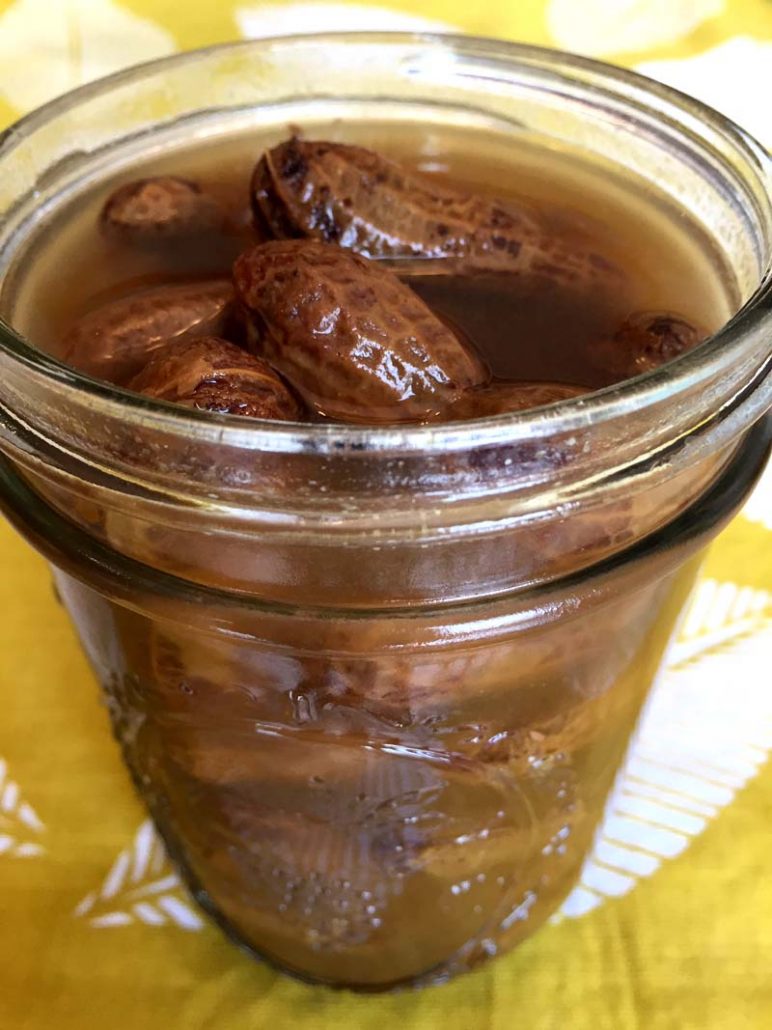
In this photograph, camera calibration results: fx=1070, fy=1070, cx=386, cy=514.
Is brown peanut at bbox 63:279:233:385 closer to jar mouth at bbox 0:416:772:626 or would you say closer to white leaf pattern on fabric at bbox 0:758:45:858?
jar mouth at bbox 0:416:772:626

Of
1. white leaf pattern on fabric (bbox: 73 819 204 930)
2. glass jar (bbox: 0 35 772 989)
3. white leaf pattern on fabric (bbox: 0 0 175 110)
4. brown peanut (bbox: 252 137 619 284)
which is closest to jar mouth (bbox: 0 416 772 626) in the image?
glass jar (bbox: 0 35 772 989)

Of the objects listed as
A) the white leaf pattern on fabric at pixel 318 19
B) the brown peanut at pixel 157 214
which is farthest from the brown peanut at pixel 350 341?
the white leaf pattern on fabric at pixel 318 19

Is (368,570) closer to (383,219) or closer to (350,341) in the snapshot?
(350,341)

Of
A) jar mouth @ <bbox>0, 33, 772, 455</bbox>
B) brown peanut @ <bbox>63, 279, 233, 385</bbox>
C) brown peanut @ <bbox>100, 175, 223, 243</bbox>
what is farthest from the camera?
brown peanut @ <bbox>100, 175, 223, 243</bbox>

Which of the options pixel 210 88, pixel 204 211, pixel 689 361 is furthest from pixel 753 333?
pixel 210 88

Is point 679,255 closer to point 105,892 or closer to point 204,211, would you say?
point 204,211

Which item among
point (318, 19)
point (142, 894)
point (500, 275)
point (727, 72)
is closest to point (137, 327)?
point (500, 275)

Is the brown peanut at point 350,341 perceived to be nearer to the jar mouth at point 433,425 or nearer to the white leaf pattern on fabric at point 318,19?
the jar mouth at point 433,425
